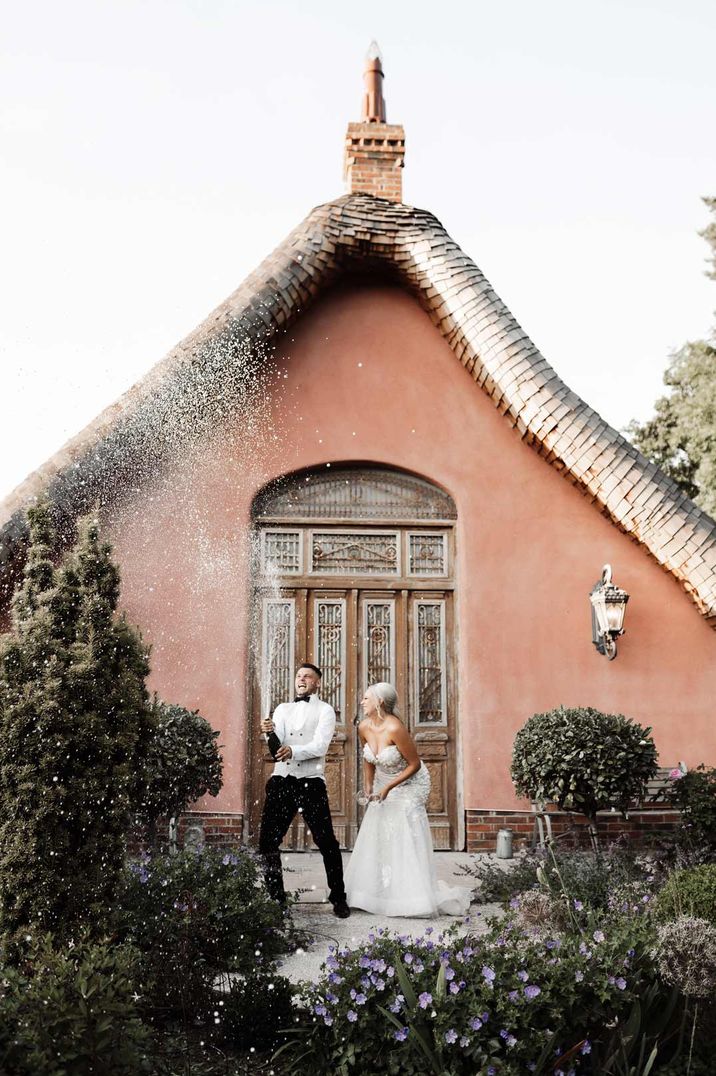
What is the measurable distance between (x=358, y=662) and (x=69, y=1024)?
5.98 meters

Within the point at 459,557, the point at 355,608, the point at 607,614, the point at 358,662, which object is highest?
the point at 459,557

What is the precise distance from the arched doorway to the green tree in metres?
9.36

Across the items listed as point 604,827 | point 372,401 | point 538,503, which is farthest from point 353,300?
point 604,827

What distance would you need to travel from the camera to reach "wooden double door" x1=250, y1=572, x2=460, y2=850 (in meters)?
9.00

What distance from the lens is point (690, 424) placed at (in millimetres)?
17797

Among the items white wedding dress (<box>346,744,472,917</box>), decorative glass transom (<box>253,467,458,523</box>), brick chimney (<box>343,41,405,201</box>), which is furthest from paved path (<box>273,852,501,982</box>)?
brick chimney (<box>343,41,405,201</box>)

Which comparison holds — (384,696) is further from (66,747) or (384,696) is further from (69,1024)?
(69,1024)

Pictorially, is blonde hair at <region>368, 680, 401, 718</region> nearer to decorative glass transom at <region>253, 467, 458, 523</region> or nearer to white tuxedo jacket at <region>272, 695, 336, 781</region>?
white tuxedo jacket at <region>272, 695, 336, 781</region>

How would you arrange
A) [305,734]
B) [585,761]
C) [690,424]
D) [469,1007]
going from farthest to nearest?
[690,424], [585,761], [305,734], [469,1007]

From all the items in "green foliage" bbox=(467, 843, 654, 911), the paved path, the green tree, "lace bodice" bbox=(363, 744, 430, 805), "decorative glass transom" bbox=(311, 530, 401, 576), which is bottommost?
the paved path

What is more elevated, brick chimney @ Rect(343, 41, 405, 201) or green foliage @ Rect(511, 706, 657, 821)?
brick chimney @ Rect(343, 41, 405, 201)

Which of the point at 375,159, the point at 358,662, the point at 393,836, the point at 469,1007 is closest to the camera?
the point at 469,1007

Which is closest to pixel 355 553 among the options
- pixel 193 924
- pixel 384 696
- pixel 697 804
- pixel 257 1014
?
pixel 384 696

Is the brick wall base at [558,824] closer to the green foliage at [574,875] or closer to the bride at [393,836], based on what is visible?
the green foliage at [574,875]
